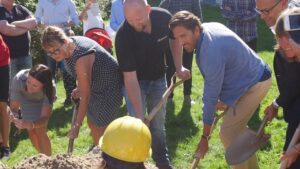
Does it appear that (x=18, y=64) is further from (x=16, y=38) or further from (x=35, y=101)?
(x=35, y=101)

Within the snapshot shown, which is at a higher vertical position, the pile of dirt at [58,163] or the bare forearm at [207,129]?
the pile of dirt at [58,163]

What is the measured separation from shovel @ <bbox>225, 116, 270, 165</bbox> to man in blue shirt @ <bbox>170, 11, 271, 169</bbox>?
0.11 m

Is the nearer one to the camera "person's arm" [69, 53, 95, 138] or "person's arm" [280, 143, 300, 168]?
"person's arm" [280, 143, 300, 168]

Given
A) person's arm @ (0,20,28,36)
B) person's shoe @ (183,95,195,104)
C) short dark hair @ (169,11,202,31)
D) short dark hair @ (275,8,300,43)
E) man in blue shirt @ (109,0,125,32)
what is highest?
short dark hair @ (275,8,300,43)

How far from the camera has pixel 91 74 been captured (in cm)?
457

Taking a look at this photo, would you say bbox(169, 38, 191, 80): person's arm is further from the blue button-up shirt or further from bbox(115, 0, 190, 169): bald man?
the blue button-up shirt

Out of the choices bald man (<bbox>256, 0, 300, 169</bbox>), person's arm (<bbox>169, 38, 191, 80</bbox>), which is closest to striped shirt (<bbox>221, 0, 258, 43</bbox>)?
person's arm (<bbox>169, 38, 191, 80</bbox>)

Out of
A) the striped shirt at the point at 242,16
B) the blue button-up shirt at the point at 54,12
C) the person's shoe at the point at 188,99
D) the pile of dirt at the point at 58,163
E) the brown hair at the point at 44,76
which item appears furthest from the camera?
the person's shoe at the point at 188,99

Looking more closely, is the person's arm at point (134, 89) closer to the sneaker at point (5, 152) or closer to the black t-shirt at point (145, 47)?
the black t-shirt at point (145, 47)

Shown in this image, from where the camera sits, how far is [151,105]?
5.16 metres

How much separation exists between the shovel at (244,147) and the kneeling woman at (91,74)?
1.25m

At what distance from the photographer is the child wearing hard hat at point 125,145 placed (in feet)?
8.59

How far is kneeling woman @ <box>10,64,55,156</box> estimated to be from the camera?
5031mm

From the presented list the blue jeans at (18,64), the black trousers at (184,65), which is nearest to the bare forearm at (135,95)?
the blue jeans at (18,64)
